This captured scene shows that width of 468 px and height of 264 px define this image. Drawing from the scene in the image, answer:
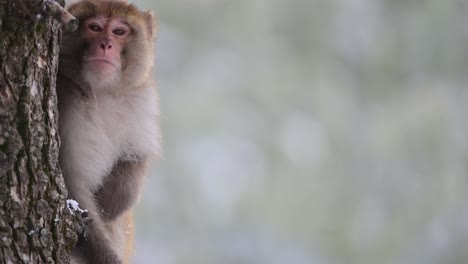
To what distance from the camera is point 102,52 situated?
3486 mm

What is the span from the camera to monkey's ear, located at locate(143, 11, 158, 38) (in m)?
3.92

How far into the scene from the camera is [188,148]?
A: 1196cm

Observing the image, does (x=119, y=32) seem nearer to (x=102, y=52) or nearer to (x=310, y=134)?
(x=102, y=52)

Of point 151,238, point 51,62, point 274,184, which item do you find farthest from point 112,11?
point 274,184

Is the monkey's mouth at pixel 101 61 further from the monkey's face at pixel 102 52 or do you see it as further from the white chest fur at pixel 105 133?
the white chest fur at pixel 105 133

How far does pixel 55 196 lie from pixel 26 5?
530 mm

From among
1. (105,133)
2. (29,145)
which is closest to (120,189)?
(105,133)

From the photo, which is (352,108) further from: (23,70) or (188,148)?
(23,70)

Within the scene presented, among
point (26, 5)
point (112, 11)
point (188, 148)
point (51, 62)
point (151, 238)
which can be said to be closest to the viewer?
point (26, 5)

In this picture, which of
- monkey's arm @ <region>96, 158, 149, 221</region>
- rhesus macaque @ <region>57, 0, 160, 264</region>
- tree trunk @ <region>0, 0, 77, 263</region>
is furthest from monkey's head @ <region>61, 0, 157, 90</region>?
tree trunk @ <region>0, 0, 77, 263</region>

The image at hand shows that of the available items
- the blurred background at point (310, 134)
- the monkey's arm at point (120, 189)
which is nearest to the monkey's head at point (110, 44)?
the monkey's arm at point (120, 189)

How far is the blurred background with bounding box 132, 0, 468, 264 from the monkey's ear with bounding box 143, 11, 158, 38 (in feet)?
23.4

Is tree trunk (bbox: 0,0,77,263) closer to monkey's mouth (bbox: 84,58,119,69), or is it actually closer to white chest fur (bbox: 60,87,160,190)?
white chest fur (bbox: 60,87,160,190)

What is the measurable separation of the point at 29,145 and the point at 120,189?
3.61ft
